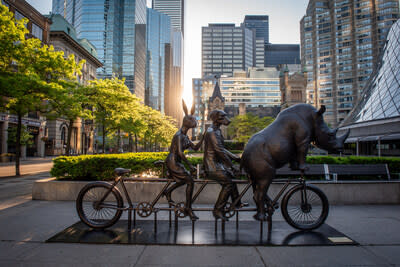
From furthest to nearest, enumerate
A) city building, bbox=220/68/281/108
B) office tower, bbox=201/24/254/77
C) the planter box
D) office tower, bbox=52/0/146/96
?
office tower, bbox=201/24/254/77 → city building, bbox=220/68/281/108 → office tower, bbox=52/0/146/96 → the planter box

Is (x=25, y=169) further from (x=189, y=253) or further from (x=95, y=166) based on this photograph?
(x=189, y=253)

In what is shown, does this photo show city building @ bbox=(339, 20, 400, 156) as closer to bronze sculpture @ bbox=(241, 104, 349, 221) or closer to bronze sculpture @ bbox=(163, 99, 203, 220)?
bronze sculpture @ bbox=(241, 104, 349, 221)

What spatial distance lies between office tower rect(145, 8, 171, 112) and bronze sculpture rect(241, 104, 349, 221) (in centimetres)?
14333

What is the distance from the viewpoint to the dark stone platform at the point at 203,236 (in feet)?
15.3

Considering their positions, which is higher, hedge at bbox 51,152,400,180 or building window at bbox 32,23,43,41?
building window at bbox 32,23,43,41

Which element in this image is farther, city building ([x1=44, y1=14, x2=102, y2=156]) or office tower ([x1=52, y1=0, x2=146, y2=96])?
office tower ([x1=52, y1=0, x2=146, y2=96])

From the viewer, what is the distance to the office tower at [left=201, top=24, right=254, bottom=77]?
186m

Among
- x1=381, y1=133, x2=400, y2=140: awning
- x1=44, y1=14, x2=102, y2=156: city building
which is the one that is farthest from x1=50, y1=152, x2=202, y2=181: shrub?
x1=44, y1=14, x2=102, y2=156: city building

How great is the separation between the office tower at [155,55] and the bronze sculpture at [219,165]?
143 m

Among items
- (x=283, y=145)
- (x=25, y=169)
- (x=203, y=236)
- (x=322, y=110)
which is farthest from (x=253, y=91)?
(x=203, y=236)

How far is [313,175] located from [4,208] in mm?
10851

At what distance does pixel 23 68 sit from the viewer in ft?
49.1

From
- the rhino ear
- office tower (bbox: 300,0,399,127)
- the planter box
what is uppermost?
office tower (bbox: 300,0,399,127)

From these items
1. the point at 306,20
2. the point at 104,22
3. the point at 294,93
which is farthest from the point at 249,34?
the point at 104,22
